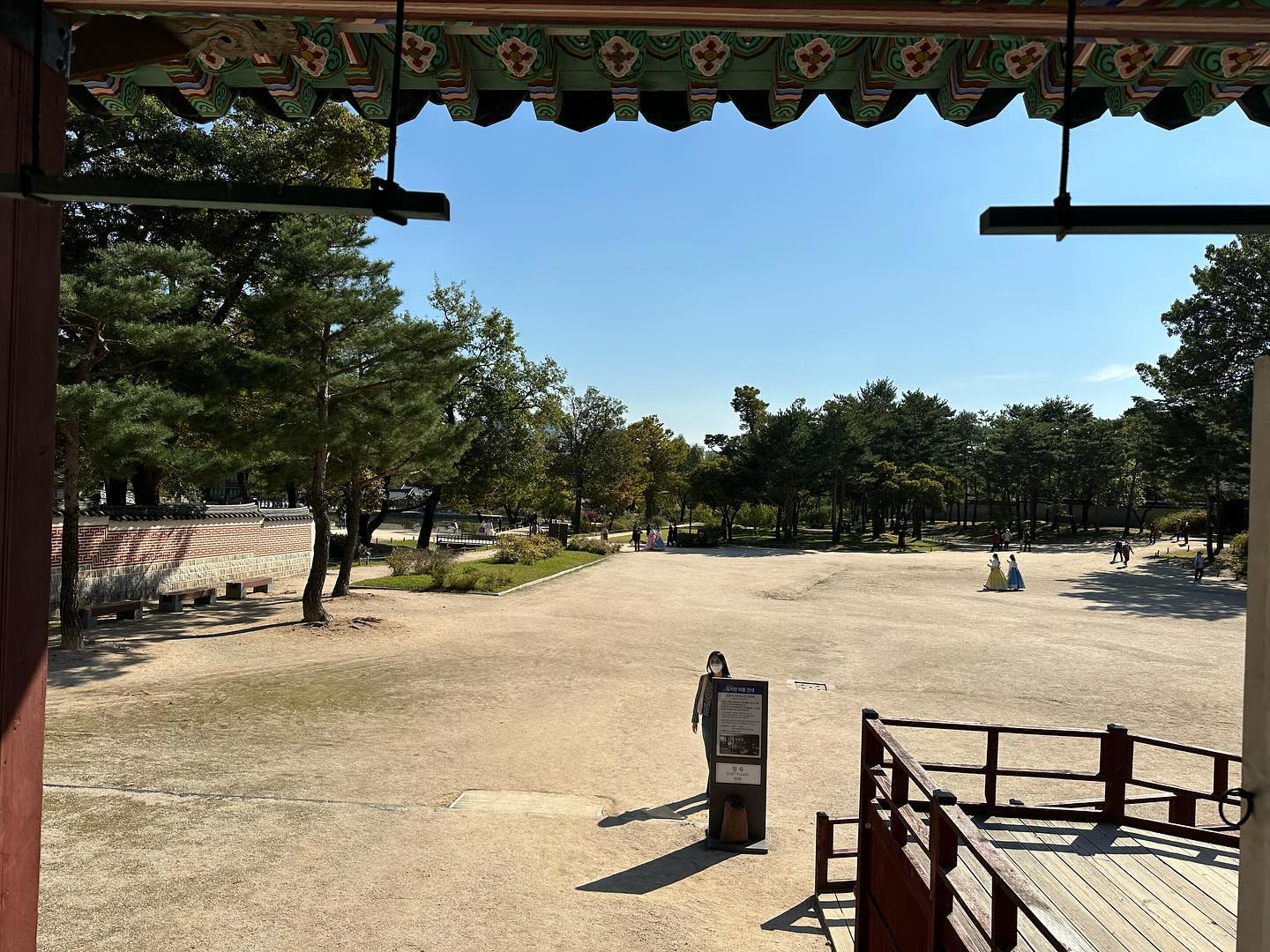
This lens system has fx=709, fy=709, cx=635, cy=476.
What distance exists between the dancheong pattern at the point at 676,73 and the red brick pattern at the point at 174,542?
15394mm

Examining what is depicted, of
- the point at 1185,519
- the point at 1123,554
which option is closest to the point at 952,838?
the point at 1123,554

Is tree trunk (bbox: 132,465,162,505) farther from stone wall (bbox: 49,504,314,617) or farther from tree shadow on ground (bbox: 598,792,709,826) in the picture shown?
tree shadow on ground (bbox: 598,792,709,826)

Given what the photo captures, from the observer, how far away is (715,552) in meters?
42.4

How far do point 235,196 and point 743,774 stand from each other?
640cm

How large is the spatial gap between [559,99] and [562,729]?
8616 millimetres

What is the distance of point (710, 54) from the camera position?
2490 mm

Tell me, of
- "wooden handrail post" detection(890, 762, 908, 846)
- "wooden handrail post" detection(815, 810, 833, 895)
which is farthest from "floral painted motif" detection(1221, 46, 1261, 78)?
"wooden handrail post" detection(815, 810, 833, 895)

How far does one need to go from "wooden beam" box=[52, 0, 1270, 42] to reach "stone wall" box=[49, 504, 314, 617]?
15.1m

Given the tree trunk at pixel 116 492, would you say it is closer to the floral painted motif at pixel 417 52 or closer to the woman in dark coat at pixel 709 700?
the woman in dark coat at pixel 709 700

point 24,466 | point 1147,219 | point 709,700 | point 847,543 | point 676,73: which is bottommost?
point 847,543

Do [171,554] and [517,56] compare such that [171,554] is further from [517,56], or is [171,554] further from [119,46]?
[517,56]

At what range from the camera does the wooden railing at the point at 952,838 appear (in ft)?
9.62

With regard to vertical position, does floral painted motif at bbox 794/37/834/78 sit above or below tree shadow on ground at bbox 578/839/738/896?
above

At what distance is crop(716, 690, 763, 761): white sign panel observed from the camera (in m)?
6.83
